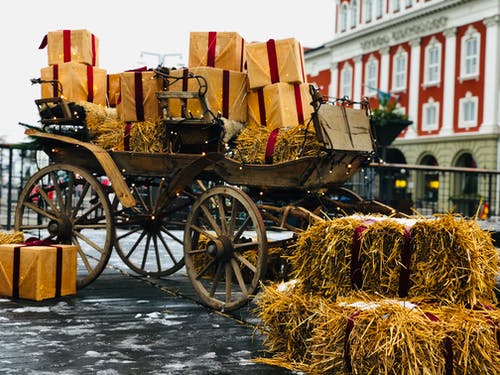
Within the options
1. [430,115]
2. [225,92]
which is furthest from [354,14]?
[225,92]

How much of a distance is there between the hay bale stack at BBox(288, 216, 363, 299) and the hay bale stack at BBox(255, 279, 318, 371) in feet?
0.32

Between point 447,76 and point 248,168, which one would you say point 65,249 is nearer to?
point 248,168

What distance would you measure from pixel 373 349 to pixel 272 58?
10.3 feet

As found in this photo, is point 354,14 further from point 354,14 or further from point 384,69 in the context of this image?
point 384,69

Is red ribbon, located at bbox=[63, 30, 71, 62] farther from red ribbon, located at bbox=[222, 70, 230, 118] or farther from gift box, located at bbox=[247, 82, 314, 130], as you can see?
gift box, located at bbox=[247, 82, 314, 130]

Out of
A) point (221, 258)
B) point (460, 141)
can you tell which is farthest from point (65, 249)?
point (460, 141)

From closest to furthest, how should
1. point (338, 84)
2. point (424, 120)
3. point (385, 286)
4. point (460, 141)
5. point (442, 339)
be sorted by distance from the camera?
1. point (442, 339)
2. point (385, 286)
3. point (460, 141)
4. point (424, 120)
5. point (338, 84)

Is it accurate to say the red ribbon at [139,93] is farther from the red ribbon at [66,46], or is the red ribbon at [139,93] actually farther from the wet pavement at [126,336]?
the wet pavement at [126,336]

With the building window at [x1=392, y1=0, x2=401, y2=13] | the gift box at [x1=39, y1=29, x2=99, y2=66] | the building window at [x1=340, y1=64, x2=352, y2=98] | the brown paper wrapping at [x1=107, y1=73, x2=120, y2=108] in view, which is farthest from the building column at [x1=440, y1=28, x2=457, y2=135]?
the gift box at [x1=39, y1=29, x2=99, y2=66]

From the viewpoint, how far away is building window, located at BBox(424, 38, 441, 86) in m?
41.4

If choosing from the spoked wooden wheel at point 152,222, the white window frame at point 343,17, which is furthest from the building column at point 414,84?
the spoked wooden wheel at point 152,222

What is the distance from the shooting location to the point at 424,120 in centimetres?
4266

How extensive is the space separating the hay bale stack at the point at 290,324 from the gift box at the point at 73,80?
3363 mm

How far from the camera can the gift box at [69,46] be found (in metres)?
7.18
